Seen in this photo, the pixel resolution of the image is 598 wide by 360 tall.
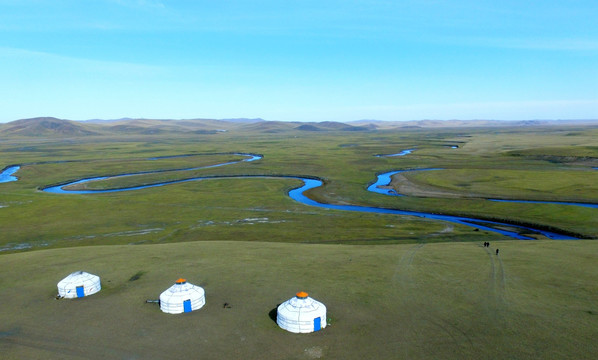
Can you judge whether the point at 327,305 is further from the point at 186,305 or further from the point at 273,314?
the point at 186,305

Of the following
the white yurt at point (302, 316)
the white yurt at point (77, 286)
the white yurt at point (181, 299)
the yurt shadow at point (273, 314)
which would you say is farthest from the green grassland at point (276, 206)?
the white yurt at point (302, 316)

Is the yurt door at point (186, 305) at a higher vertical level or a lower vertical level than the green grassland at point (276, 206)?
higher

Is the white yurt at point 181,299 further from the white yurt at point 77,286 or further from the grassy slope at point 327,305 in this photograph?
the white yurt at point 77,286

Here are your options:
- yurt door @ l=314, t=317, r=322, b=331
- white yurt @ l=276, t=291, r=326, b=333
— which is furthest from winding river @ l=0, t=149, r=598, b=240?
white yurt @ l=276, t=291, r=326, b=333

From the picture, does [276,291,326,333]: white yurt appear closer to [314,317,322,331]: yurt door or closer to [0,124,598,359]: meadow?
[314,317,322,331]: yurt door

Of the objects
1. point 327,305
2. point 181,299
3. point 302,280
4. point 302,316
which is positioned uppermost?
point 302,316

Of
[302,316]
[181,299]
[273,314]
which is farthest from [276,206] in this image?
[302,316]

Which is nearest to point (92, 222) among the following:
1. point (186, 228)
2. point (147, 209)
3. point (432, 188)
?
point (147, 209)
